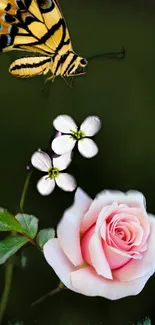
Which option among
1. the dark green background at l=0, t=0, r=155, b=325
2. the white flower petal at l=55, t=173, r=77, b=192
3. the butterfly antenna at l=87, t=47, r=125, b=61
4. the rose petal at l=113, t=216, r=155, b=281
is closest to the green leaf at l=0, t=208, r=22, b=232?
the dark green background at l=0, t=0, r=155, b=325

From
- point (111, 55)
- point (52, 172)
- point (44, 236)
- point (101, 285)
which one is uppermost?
point (111, 55)

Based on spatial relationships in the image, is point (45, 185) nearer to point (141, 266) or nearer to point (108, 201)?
point (108, 201)

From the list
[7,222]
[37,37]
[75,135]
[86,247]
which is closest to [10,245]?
[7,222]

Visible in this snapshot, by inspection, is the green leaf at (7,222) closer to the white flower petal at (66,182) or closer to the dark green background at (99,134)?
the dark green background at (99,134)

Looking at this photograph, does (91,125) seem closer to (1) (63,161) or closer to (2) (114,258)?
(1) (63,161)

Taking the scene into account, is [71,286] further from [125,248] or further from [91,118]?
[91,118]

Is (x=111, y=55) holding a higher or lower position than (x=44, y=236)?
higher
